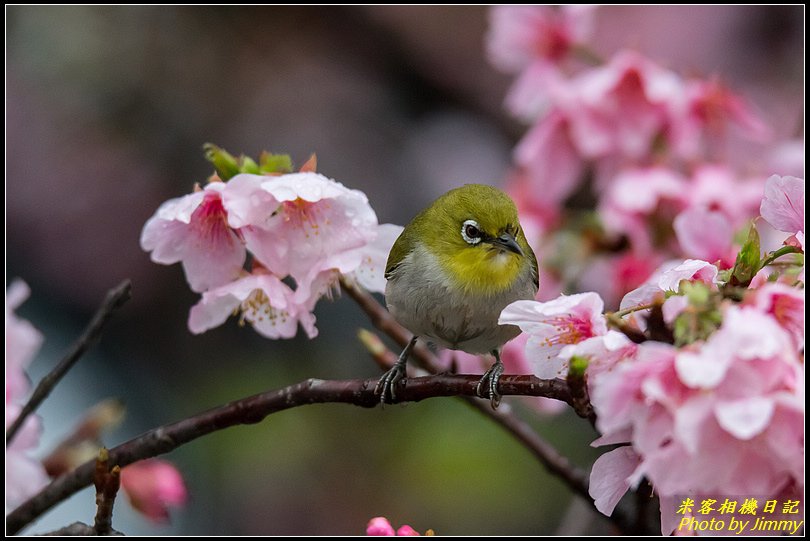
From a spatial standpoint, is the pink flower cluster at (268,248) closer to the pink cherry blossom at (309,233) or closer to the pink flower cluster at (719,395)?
the pink cherry blossom at (309,233)

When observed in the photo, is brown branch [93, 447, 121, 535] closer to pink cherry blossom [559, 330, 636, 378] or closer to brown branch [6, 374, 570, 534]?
brown branch [6, 374, 570, 534]

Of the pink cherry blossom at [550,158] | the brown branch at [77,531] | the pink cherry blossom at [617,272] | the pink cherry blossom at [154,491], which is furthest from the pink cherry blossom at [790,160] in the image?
the brown branch at [77,531]

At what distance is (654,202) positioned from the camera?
188cm

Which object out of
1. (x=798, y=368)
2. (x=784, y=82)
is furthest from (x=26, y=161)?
(x=798, y=368)

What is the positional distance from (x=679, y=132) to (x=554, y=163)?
30cm

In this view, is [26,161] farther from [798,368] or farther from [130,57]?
[798,368]

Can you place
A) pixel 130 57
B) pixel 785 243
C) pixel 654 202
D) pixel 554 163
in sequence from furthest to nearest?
1. pixel 130 57
2. pixel 554 163
3. pixel 654 202
4. pixel 785 243

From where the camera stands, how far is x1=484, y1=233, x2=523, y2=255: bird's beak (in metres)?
1.56

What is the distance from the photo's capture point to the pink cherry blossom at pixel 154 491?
1560 mm

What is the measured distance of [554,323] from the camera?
961 millimetres

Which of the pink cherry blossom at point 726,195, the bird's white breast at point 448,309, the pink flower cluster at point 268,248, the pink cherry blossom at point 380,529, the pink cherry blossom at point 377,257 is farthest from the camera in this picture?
the pink cherry blossom at point 726,195

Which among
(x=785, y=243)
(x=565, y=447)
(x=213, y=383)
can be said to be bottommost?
(x=565, y=447)

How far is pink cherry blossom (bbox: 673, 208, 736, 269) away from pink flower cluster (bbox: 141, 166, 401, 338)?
515mm

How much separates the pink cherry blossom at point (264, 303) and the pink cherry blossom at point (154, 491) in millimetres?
405
